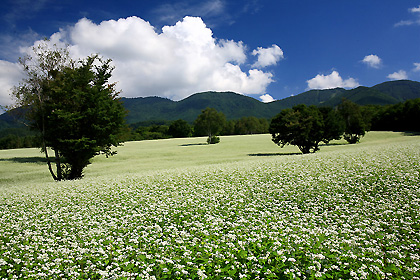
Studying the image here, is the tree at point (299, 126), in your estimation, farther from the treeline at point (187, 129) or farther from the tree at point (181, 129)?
the treeline at point (187, 129)

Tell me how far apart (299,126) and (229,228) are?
37.9 m

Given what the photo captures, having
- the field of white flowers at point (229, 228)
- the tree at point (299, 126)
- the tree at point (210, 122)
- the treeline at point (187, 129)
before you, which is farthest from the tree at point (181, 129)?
the field of white flowers at point (229, 228)

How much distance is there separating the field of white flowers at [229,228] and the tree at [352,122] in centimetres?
5796

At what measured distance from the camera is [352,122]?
6781 centimetres

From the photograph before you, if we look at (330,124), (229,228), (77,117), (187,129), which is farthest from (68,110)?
(187,129)

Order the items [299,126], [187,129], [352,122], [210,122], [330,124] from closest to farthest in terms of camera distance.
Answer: [299,126] < [330,124] < [352,122] < [210,122] < [187,129]

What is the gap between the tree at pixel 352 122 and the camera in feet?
220

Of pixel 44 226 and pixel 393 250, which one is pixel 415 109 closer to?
pixel 393 250

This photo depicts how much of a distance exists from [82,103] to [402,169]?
28.1 meters

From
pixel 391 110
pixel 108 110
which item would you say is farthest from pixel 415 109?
pixel 108 110

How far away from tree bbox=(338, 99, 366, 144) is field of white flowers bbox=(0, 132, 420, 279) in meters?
58.0

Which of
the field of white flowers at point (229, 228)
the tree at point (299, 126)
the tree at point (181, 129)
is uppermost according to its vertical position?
the tree at point (181, 129)

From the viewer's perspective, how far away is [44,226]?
32.8 feet

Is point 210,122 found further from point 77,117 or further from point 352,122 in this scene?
point 77,117
